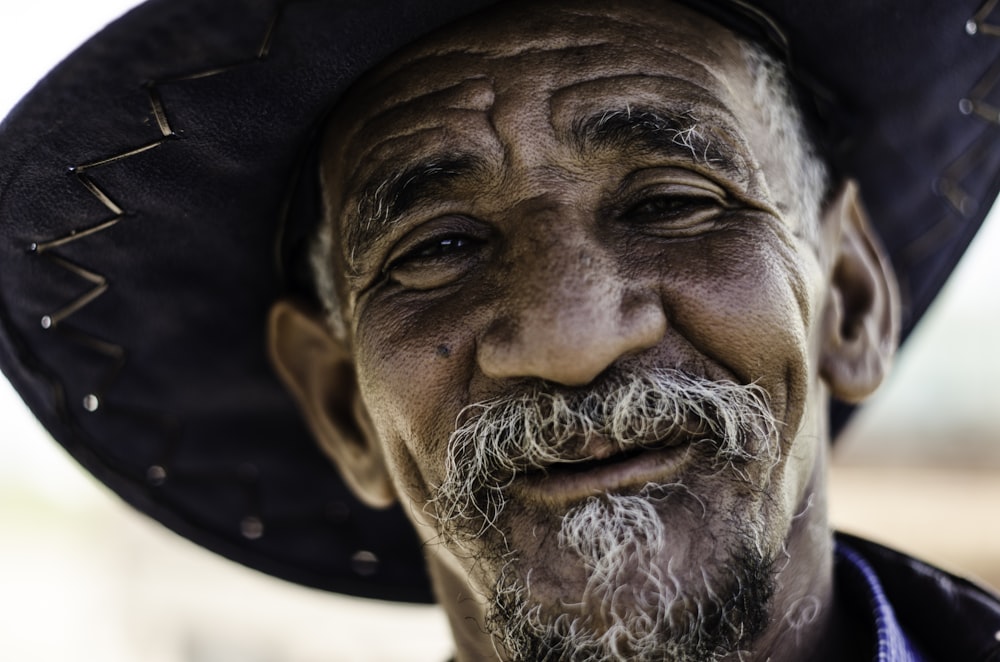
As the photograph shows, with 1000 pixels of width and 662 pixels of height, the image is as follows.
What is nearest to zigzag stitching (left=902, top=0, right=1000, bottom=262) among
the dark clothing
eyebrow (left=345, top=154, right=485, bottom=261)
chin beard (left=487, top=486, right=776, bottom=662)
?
the dark clothing

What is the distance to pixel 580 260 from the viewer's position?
179 cm

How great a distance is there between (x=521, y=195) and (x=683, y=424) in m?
0.51

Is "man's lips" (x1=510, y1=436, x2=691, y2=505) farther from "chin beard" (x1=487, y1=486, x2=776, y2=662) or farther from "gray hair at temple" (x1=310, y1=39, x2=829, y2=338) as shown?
"gray hair at temple" (x1=310, y1=39, x2=829, y2=338)

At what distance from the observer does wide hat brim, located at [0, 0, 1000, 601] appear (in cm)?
191

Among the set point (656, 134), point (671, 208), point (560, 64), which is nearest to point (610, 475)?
point (671, 208)

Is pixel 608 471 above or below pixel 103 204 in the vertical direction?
below

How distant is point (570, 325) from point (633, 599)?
A: 446mm

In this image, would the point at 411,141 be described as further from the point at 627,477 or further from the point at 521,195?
the point at 627,477

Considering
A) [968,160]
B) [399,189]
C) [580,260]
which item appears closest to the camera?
[580,260]

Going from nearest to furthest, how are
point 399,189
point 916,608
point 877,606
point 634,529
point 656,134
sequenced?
point 634,529
point 656,134
point 399,189
point 877,606
point 916,608

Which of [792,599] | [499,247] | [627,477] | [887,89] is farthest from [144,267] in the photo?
[887,89]

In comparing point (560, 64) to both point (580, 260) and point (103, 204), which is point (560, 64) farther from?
point (103, 204)

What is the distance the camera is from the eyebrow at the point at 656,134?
1910 millimetres

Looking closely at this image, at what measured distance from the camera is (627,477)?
1711mm
